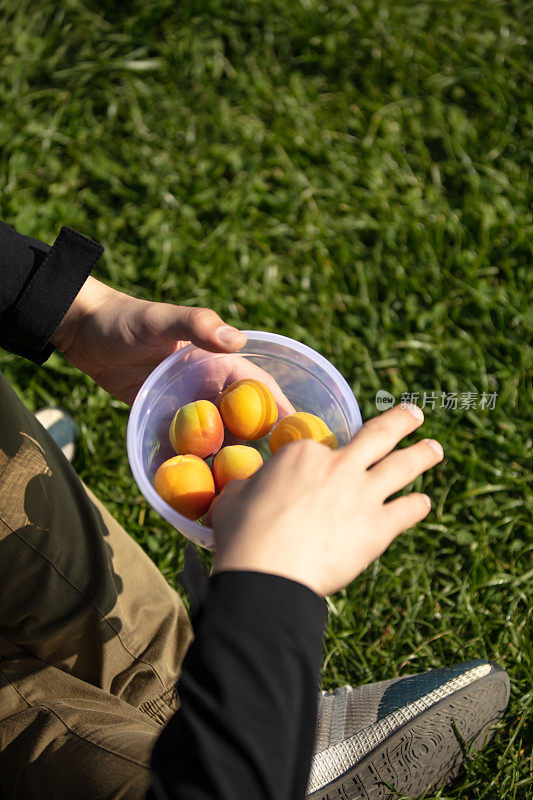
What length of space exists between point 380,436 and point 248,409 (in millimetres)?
360

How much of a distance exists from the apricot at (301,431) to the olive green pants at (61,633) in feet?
1.55

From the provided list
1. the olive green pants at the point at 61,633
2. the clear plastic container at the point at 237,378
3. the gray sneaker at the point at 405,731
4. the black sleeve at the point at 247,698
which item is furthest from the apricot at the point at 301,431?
the gray sneaker at the point at 405,731

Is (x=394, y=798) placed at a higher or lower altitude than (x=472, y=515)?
lower

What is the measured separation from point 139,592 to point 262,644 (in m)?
0.75

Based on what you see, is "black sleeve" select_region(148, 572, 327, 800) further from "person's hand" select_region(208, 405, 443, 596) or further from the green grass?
the green grass

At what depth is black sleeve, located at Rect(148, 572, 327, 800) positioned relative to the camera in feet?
2.61

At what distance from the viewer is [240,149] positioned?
2510 mm

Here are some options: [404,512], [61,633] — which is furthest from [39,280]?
[404,512]

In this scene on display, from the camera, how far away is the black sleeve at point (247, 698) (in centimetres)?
80

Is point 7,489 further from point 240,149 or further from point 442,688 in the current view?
point 240,149

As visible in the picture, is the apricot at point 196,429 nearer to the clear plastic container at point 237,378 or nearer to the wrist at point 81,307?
the clear plastic container at point 237,378

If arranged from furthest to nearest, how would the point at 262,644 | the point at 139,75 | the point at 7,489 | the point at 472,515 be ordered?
the point at 139,75, the point at 472,515, the point at 7,489, the point at 262,644

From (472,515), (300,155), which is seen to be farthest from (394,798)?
(300,155)

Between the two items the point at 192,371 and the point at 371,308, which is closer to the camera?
the point at 192,371
